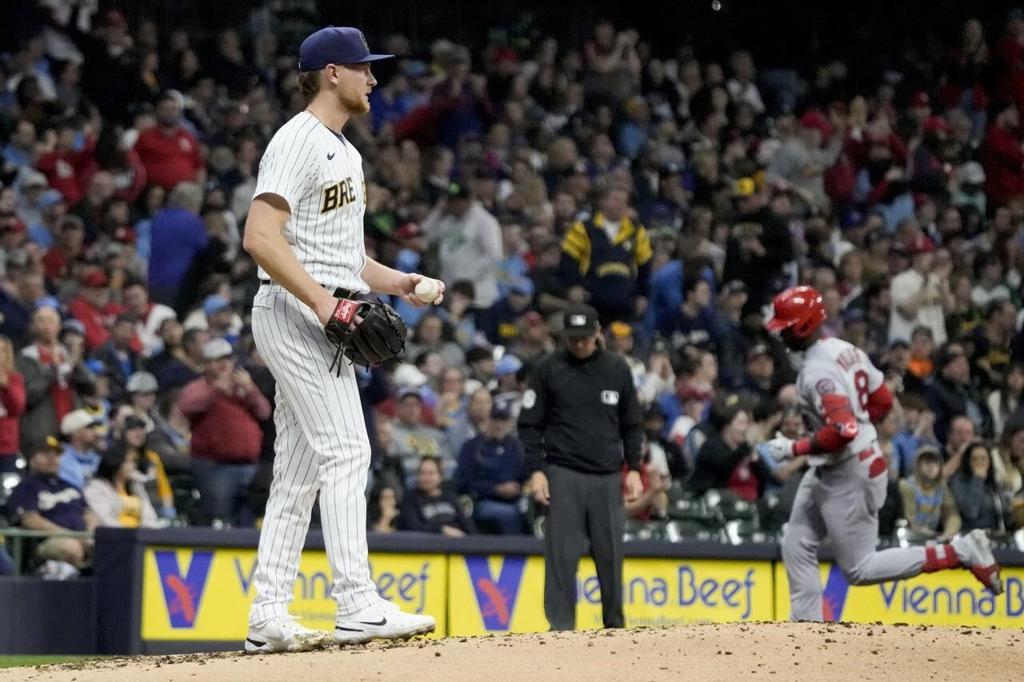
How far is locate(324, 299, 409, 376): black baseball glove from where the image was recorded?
21.3ft

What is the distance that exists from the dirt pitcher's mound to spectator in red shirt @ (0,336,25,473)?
516 cm

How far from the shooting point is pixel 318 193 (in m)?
6.66

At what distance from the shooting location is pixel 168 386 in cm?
1303

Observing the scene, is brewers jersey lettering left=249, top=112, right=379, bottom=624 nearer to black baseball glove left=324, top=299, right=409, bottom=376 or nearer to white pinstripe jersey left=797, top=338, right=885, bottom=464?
black baseball glove left=324, top=299, right=409, bottom=376

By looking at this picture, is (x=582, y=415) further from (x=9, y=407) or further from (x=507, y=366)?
(x=507, y=366)

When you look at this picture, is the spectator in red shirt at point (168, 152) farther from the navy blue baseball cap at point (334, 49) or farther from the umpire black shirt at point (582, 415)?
the navy blue baseball cap at point (334, 49)

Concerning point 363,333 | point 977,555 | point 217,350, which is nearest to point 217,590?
point 217,350

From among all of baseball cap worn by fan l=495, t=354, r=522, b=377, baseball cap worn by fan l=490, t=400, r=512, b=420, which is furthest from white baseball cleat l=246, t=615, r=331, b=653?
baseball cap worn by fan l=495, t=354, r=522, b=377

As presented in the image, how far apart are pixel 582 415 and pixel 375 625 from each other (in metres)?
3.71

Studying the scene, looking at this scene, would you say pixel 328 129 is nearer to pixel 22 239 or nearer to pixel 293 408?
pixel 293 408

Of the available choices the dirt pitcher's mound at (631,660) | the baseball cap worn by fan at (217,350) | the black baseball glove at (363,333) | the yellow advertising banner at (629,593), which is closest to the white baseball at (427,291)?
the black baseball glove at (363,333)

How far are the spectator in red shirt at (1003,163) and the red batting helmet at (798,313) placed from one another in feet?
35.0

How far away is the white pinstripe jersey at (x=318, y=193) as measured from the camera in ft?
21.6

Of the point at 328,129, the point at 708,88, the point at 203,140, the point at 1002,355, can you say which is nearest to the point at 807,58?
the point at 708,88
